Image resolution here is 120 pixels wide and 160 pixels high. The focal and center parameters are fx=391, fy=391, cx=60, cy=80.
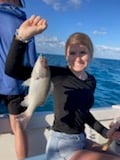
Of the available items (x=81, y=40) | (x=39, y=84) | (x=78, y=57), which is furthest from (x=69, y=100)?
(x=39, y=84)

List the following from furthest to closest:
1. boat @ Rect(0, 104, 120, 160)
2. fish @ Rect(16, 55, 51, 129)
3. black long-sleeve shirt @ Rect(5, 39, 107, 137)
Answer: boat @ Rect(0, 104, 120, 160) → black long-sleeve shirt @ Rect(5, 39, 107, 137) → fish @ Rect(16, 55, 51, 129)

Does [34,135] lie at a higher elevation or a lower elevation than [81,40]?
lower

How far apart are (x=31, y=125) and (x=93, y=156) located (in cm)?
92

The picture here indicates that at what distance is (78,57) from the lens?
2.31m

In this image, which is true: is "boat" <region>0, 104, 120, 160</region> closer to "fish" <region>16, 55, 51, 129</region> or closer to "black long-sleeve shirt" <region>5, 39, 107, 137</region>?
"black long-sleeve shirt" <region>5, 39, 107, 137</region>

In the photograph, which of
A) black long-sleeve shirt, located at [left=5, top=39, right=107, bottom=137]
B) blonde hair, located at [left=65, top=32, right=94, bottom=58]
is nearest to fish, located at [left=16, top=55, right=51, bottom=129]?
black long-sleeve shirt, located at [left=5, top=39, right=107, bottom=137]

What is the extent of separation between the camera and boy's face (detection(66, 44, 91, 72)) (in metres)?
2.32

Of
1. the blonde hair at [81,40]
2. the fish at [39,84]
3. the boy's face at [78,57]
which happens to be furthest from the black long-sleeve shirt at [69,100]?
the fish at [39,84]

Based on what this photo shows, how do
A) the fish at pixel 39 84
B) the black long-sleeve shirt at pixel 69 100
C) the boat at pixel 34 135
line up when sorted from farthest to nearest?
the boat at pixel 34 135 → the black long-sleeve shirt at pixel 69 100 → the fish at pixel 39 84

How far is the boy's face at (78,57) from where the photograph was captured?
2.32m

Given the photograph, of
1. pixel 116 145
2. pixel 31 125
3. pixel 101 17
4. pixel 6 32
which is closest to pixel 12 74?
pixel 6 32

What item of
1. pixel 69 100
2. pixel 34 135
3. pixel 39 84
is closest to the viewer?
pixel 39 84

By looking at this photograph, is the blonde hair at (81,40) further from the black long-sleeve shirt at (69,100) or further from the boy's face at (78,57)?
the black long-sleeve shirt at (69,100)

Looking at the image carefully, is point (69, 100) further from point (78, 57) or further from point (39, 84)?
point (39, 84)
